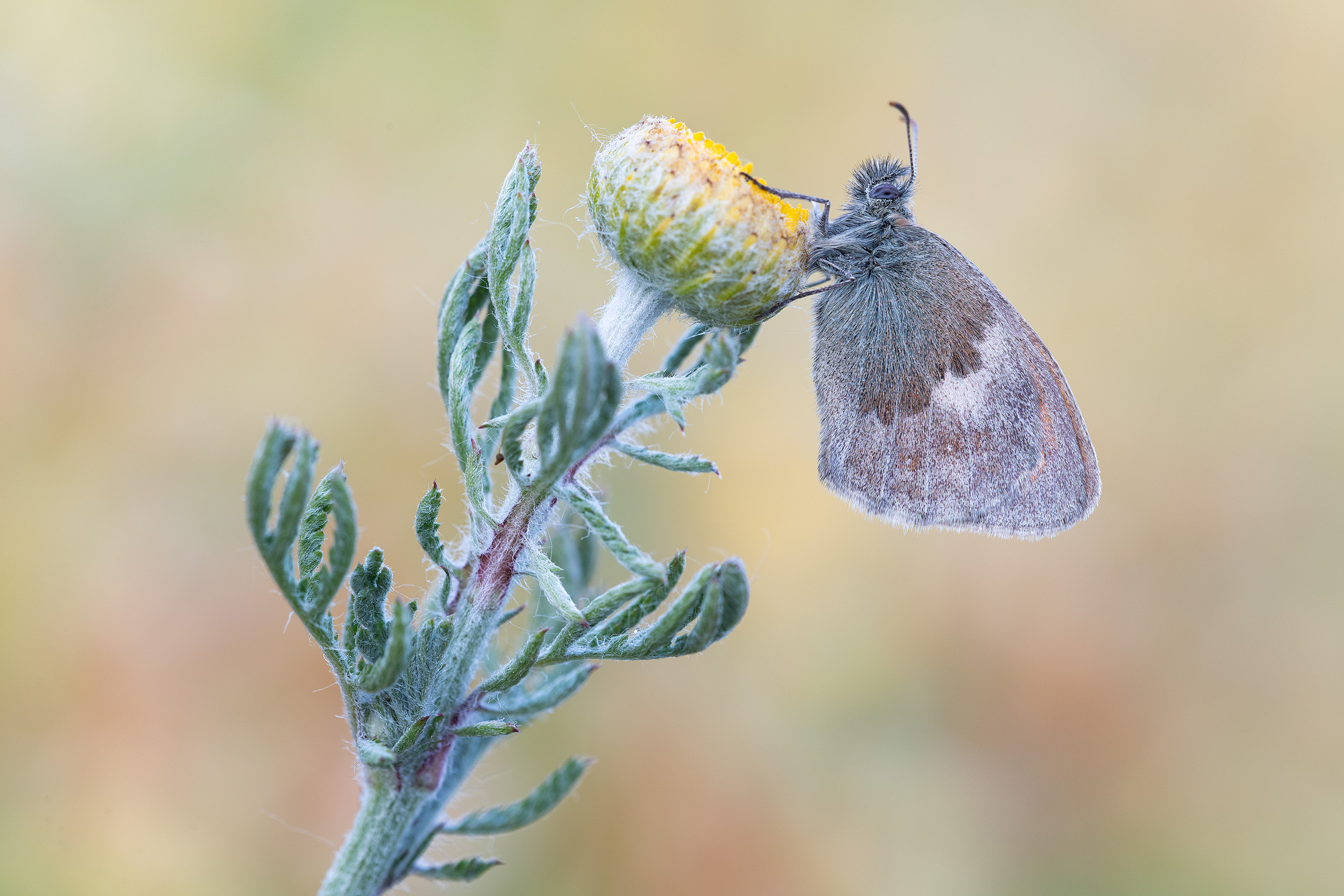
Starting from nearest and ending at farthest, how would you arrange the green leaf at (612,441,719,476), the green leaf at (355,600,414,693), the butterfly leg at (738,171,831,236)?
the green leaf at (355,600,414,693) < the green leaf at (612,441,719,476) < the butterfly leg at (738,171,831,236)

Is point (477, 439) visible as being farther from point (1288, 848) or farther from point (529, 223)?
point (1288, 848)

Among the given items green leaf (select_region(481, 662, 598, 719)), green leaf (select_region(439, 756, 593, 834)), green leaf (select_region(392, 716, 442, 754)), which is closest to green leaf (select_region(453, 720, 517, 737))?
green leaf (select_region(392, 716, 442, 754))

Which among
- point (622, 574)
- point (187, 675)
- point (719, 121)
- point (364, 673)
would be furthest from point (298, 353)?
point (364, 673)

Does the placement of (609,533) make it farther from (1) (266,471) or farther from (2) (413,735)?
(1) (266,471)

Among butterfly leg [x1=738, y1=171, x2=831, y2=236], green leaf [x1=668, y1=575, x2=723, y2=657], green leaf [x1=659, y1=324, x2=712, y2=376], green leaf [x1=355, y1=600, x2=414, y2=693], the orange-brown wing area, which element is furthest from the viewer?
the orange-brown wing area

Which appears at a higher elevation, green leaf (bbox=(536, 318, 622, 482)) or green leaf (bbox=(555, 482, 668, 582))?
green leaf (bbox=(536, 318, 622, 482))

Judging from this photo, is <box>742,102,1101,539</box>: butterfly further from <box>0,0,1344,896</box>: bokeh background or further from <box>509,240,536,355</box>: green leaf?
<box>0,0,1344,896</box>: bokeh background

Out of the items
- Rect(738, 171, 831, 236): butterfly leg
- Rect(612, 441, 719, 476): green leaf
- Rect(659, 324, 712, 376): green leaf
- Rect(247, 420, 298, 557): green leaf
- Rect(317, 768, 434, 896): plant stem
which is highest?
Rect(738, 171, 831, 236): butterfly leg

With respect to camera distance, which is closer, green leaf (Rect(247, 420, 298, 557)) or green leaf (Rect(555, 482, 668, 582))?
green leaf (Rect(247, 420, 298, 557))
